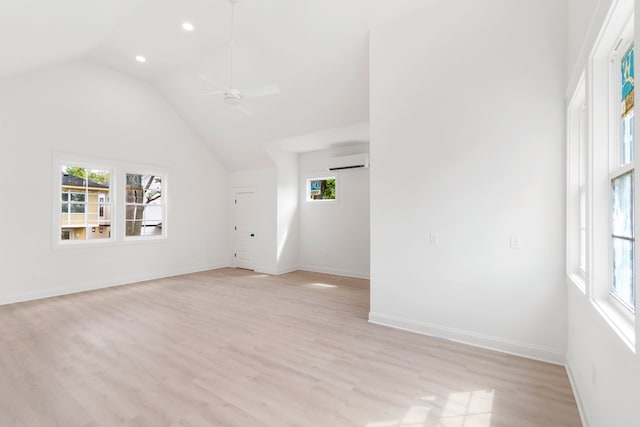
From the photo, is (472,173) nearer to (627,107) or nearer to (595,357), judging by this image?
(627,107)

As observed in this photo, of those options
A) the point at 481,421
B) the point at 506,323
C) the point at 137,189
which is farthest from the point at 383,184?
the point at 137,189

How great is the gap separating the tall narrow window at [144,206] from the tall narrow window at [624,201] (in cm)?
706

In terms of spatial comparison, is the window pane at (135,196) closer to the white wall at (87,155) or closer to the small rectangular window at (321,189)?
the white wall at (87,155)

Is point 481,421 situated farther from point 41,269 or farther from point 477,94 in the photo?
point 41,269

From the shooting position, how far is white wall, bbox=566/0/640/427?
1229 millimetres

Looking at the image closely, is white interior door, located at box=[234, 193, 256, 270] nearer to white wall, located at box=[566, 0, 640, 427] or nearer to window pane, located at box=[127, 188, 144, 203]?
window pane, located at box=[127, 188, 144, 203]

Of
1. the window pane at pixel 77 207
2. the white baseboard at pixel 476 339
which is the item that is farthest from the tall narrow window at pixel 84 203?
the white baseboard at pixel 476 339

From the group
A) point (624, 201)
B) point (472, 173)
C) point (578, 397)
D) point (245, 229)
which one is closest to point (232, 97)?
point (472, 173)

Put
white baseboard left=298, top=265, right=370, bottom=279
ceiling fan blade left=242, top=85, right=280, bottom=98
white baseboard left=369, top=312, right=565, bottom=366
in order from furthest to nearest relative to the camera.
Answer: white baseboard left=298, top=265, right=370, bottom=279, ceiling fan blade left=242, top=85, right=280, bottom=98, white baseboard left=369, top=312, right=565, bottom=366

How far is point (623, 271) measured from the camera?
1.58m

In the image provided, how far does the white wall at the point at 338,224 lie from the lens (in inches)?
254

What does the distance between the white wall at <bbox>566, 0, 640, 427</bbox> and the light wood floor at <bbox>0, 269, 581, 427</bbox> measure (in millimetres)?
240

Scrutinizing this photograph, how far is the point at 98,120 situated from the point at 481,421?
22.9 feet

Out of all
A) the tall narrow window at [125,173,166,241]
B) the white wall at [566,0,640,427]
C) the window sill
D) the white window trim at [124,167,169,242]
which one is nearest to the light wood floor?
the white wall at [566,0,640,427]
